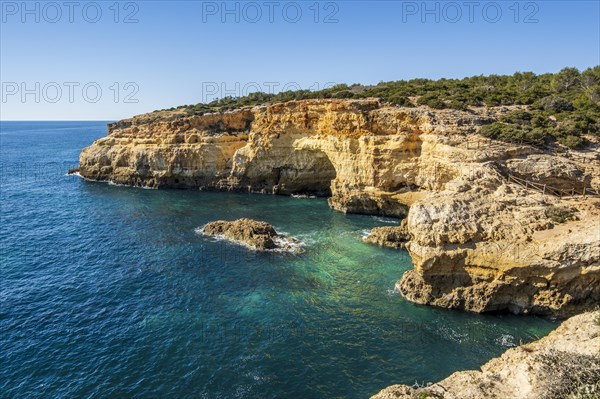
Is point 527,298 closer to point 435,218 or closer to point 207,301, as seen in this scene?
point 435,218

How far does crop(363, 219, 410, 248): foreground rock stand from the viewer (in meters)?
33.6

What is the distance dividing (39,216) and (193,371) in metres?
36.8

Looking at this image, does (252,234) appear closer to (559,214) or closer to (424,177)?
(424,177)

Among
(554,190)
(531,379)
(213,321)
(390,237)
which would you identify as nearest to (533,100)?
(554,190)

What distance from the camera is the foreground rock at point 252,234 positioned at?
34.1m

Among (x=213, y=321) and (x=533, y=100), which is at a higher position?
(x=533, y=100)

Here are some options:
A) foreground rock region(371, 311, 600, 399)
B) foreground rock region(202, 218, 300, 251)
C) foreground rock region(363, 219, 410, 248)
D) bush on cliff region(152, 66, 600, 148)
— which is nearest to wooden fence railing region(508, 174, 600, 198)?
bush on cliff region(152, 66, 600, 148)

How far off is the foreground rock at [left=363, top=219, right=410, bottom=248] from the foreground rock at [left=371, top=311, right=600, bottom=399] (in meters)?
18.5

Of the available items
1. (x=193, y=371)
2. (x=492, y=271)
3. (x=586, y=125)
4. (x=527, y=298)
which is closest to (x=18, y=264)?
(x=193, y=371)

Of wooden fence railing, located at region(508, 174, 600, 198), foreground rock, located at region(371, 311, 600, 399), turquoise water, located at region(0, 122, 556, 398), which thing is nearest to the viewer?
foreground rock, located at region(371, 311, 600, 399)

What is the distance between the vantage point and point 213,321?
22453mm

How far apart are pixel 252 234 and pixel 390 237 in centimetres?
1274

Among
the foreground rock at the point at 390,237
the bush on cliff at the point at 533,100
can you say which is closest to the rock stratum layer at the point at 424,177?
the bush on cliff at the point at 533,100

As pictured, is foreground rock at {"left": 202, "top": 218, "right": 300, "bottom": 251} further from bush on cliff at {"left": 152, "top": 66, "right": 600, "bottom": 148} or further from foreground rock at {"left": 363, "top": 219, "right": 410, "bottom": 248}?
bush on cliff at {"left": 152, "top": 66, "right": 600, "bottom": 148}
